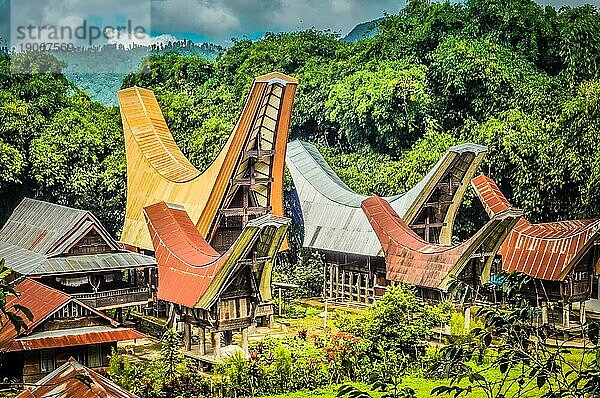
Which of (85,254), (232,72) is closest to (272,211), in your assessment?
(85,254)

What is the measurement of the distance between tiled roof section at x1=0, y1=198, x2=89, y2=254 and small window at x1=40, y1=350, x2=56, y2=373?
3.32 m

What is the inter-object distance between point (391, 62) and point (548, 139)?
198 inches

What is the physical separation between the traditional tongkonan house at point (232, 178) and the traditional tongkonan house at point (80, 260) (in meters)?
1.98

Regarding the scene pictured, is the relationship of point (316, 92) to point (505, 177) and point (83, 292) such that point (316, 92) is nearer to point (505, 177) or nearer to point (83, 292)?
point (505, 177)

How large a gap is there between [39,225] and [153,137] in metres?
3.96

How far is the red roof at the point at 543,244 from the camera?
583 inches

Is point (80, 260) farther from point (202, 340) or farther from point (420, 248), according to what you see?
point (420, 248)

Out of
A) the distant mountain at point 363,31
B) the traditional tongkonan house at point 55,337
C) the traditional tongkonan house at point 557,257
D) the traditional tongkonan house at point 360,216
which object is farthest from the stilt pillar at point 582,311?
the distant mountain at point 363,31

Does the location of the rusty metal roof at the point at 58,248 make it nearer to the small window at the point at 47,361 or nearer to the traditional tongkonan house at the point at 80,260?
the traditional tongkonan house at the point at 80,260

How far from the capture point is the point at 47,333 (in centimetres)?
1109

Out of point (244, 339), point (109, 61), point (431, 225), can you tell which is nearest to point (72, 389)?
point (244, 339)

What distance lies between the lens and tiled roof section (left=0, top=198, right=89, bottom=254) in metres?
14.3

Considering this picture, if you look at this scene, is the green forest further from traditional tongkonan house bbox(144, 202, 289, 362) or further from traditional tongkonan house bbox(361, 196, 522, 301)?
traditional tongkonan house bbox(144, 202, 289, 362)

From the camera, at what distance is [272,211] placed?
1656 cm
